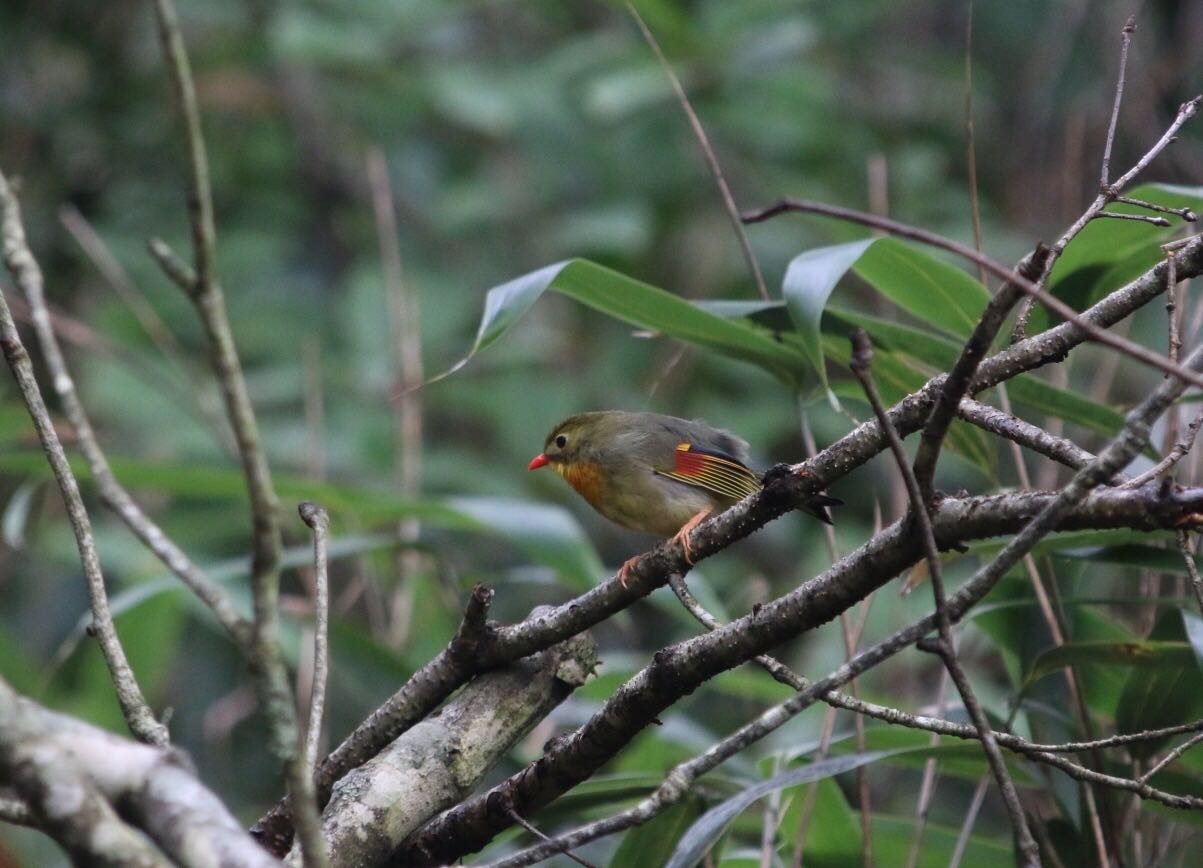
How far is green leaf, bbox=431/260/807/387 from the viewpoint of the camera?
2.82 metres

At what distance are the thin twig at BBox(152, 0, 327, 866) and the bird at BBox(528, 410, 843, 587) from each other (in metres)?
2.27

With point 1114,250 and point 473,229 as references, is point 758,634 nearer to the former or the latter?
point 1114,250

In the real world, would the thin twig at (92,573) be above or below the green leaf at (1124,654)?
above

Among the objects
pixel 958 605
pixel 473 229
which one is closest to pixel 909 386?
pixel 958 605

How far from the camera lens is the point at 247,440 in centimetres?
118

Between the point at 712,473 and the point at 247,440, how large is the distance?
2613mm

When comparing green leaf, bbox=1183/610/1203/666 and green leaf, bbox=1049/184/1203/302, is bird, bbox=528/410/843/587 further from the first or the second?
green leaf, bbox=1183/610/1203/666

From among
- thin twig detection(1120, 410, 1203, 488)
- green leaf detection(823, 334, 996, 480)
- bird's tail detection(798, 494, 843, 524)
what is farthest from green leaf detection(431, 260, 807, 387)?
thin twig detection(1120, 410, 1203, 488)

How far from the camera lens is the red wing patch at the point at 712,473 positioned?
365 centimetres

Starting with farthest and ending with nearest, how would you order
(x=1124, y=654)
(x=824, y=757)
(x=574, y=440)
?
(x=574, y=440)
(x=824, y=757)
(x=1124, y=654)

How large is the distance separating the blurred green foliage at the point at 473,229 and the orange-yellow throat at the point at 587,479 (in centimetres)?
51

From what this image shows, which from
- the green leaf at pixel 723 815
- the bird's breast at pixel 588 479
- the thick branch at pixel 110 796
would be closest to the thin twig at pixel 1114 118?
the green leaf at pixel 723 815

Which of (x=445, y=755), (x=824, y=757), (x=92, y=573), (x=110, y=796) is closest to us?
(x=110, y=796)

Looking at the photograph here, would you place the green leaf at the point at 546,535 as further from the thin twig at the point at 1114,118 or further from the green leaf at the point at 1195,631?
the thin twig at the point at 1114,118
